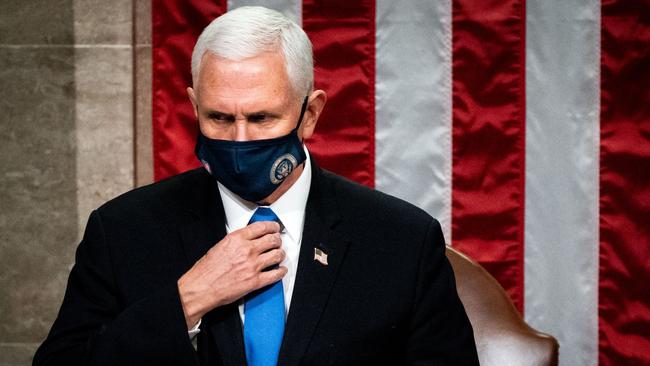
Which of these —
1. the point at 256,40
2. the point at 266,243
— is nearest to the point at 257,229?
the point at 266,243

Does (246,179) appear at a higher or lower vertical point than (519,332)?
higher

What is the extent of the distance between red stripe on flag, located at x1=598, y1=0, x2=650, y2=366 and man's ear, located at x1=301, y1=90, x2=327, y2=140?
1.38 m

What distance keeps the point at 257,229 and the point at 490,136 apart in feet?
4.66

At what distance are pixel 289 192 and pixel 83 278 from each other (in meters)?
0.47

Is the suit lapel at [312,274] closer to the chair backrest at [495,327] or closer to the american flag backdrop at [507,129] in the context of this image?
the chair backrest at [495,327]

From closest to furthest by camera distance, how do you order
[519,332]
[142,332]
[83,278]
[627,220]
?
[142,332]
[83,278]
[519,332]
[627,220]

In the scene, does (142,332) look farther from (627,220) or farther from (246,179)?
(627,220)

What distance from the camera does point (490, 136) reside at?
2688mm

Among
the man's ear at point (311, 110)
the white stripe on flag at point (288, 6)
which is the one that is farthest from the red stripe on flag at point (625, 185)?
Result: the man's ear at point (311, 110)

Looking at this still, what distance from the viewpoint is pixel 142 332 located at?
56.4 inches

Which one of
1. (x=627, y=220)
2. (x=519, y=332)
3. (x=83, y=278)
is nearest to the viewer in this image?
(x=83, y=278)

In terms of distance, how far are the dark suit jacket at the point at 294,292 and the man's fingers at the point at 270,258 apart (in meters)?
0.08

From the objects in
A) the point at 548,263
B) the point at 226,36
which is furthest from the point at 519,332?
the point at 226,36

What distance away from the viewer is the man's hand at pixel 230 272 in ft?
4.72
